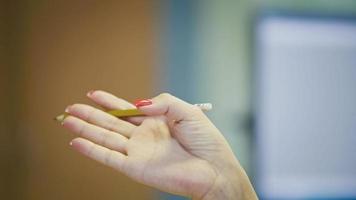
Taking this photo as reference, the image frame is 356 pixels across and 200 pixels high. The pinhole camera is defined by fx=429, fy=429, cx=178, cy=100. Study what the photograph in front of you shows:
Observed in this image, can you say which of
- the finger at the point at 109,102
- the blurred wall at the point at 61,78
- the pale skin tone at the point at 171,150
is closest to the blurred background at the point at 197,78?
the blurred wall at the point at 61,78

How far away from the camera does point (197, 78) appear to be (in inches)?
63.1

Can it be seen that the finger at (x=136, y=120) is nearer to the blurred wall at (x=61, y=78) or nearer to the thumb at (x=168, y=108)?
the thumb at (x=168, y=108)

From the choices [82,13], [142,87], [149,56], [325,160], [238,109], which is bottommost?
[325,160]

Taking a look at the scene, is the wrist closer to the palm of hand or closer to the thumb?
the palm of hand

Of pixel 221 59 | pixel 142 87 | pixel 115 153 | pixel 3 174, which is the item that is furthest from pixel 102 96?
pixel 221 59

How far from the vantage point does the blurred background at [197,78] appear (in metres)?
1.44

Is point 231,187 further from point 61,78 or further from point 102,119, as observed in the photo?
point 61,78

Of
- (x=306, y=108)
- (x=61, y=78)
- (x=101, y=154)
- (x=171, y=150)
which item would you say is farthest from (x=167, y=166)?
(x=306, y=108)

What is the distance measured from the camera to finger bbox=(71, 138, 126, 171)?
0.89 metres

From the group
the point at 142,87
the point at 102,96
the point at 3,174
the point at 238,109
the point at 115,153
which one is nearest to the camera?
the point at 115,153

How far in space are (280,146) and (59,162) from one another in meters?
0.82

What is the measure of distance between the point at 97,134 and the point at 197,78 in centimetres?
73

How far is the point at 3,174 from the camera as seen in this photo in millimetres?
1406

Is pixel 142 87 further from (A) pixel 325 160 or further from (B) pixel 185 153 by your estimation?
(A) pixel 325 160
